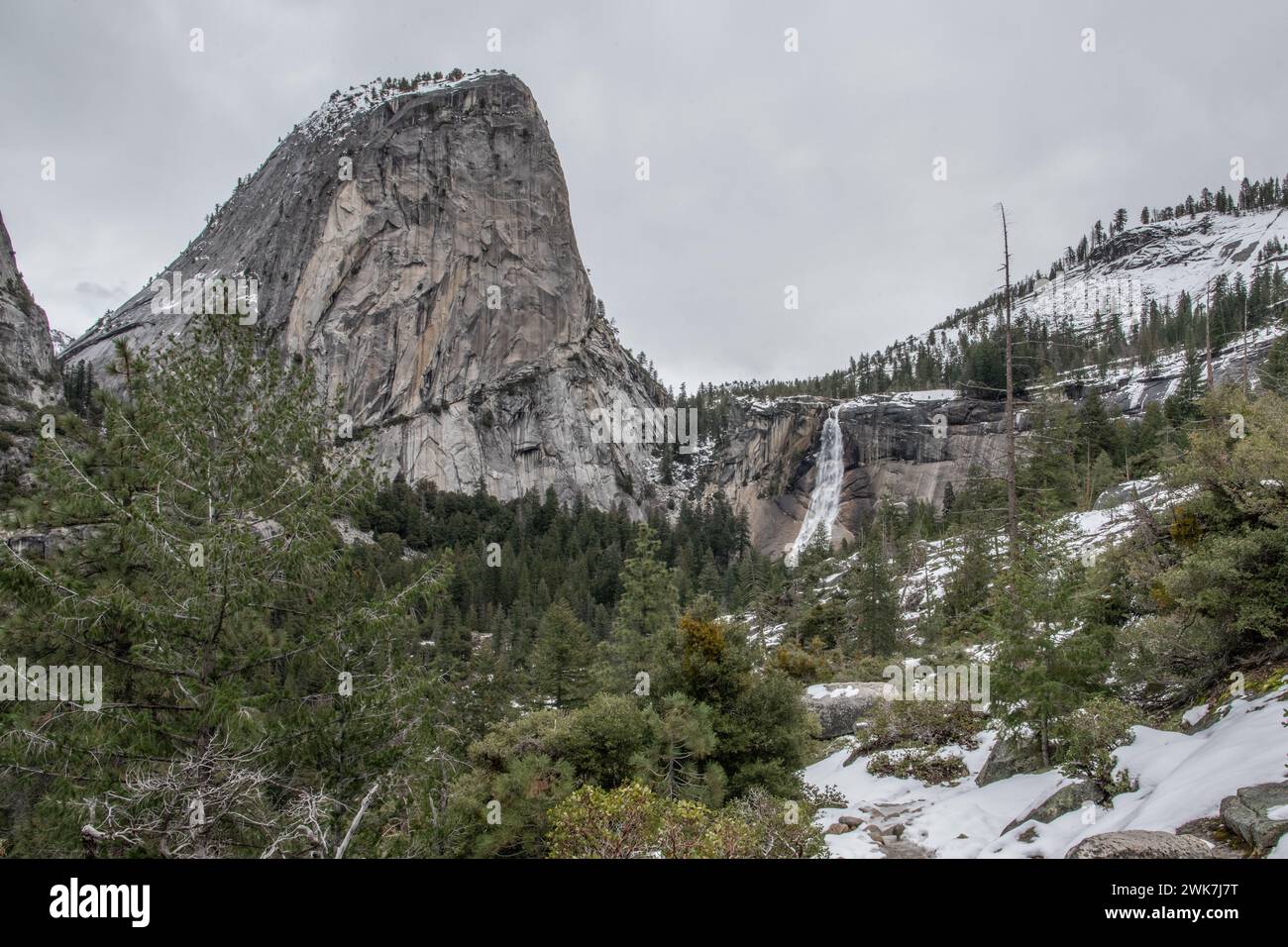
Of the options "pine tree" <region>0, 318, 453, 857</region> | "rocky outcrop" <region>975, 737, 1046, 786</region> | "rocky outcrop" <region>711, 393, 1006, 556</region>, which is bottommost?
"rocky outcrop" <region>975, 737, 1046, 786</region>

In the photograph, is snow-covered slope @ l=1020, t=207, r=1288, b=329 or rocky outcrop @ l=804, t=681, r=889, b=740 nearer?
rocky outcrop @ l=804, t=681, r=889, b=740

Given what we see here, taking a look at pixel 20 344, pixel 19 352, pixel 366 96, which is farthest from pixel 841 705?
pixel 366 96

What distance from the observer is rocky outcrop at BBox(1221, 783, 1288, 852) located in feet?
16.1

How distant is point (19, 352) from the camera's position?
75.0 m

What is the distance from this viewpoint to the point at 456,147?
106 meters

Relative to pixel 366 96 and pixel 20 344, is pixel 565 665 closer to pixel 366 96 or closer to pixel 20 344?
pixel 20 344

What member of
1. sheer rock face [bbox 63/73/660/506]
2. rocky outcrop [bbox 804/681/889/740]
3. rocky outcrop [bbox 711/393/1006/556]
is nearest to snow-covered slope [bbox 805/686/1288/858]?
rocky outcrop [bbox 804/681/889/740]

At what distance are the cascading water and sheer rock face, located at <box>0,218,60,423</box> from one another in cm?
8605

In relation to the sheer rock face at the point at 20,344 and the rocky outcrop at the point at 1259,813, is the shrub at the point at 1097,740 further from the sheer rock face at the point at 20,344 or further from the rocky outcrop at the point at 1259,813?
the sheer rock face at the point at 20,344

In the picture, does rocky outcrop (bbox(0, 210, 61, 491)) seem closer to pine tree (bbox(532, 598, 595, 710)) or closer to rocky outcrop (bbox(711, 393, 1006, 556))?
pine tree (bbox(532, 598, 595, 710))

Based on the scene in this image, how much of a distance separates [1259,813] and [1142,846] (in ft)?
3.19

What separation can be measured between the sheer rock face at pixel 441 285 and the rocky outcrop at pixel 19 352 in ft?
44.7

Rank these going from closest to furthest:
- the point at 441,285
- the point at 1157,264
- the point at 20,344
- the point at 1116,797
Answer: the point at 1116,797, the point at 20,344, the point at 441,285, the point at 1157,264
